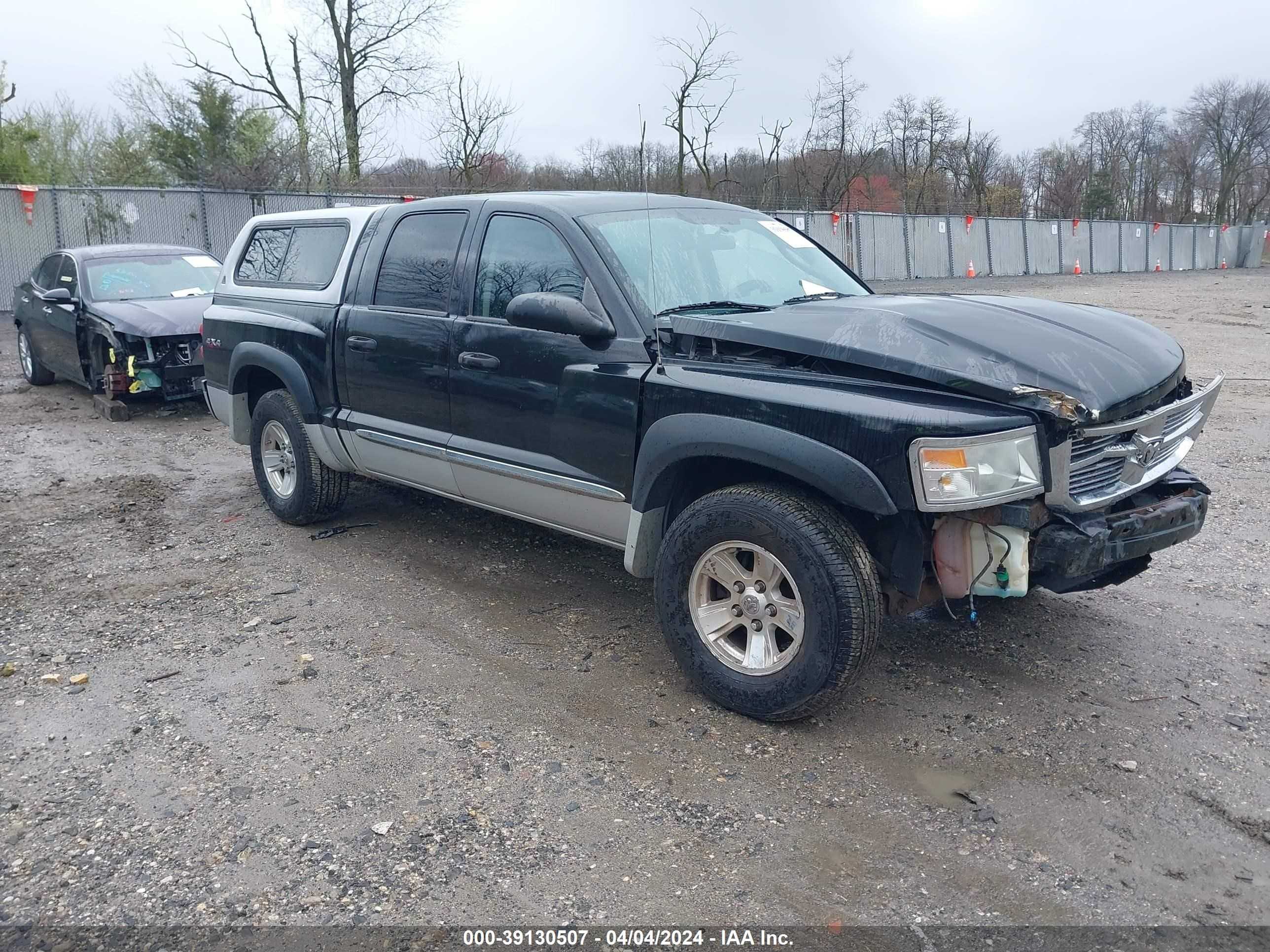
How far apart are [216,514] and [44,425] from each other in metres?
4.22

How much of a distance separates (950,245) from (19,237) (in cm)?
2616

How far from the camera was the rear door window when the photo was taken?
4.89 meters

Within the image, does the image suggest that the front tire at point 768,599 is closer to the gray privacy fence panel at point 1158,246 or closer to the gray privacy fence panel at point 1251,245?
the gray privacy fence panel at point 1158,246

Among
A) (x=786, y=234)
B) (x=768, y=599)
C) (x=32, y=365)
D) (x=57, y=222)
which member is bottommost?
(x=768, y=599)

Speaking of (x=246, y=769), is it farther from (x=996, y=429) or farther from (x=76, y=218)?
(x=76, y=218)

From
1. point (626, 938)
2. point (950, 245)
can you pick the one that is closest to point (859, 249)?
point (950, 245)

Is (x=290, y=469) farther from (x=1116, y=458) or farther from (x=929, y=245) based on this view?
(x=929, y=245)

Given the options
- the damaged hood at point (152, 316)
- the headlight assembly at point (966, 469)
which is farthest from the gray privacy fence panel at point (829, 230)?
the headlight assembly at point (966, 469)

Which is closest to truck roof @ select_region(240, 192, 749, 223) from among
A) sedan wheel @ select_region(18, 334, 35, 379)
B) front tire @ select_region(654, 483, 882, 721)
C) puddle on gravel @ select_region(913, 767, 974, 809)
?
front tire @ select_region(654, 483, 882, 721)

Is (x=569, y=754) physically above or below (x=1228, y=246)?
below

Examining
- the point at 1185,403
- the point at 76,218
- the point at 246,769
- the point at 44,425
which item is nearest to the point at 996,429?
the point at 1185,403

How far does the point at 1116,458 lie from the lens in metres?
A: 3.56

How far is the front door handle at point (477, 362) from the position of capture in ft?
14.9

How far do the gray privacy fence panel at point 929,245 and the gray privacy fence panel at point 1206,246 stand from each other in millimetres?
20728
